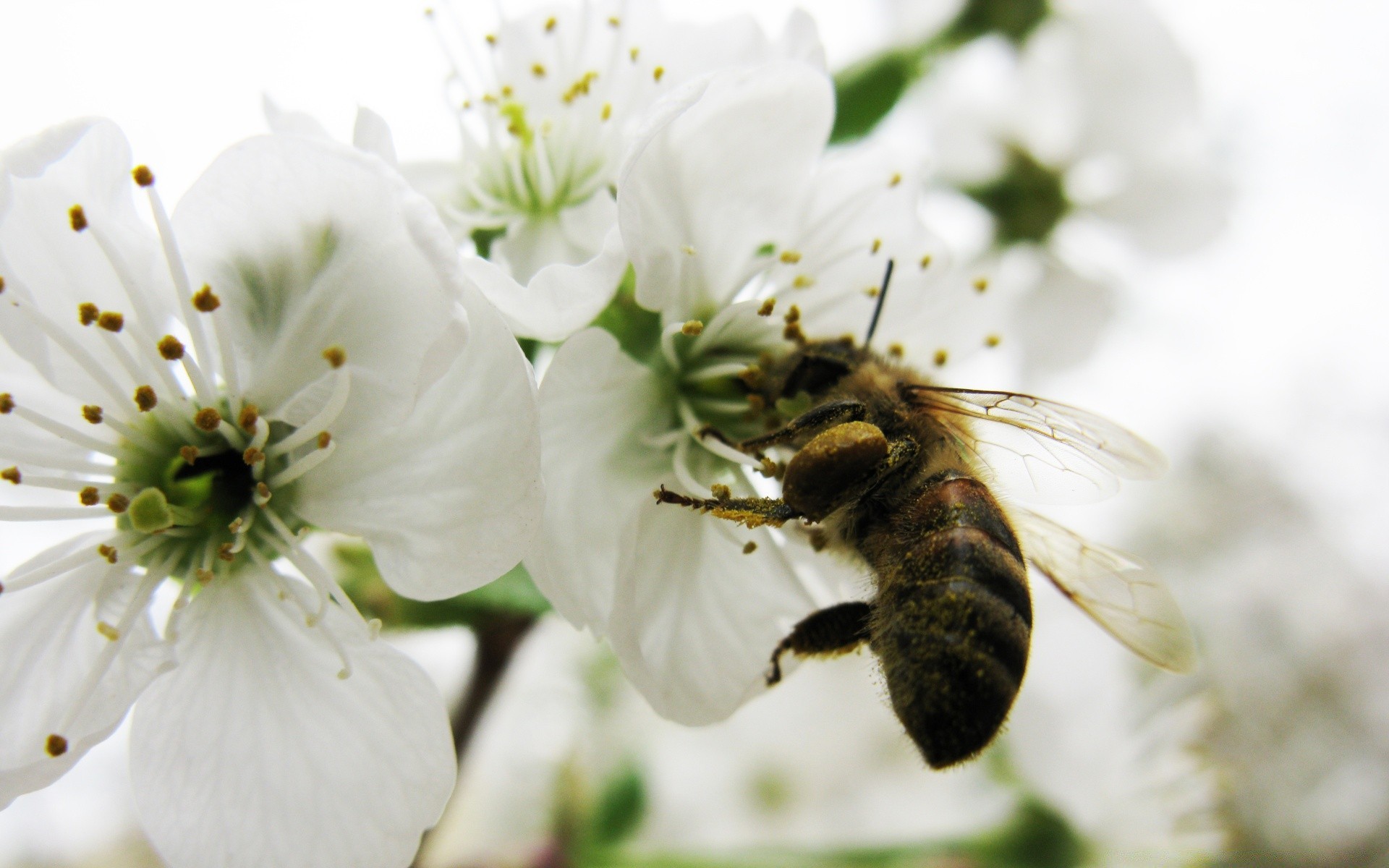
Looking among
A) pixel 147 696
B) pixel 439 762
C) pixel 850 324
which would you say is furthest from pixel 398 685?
pixel 850 324

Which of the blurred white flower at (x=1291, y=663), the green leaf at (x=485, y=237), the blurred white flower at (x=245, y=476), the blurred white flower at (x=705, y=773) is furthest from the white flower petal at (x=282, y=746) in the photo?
the blurred white flower at (x=1291, y=663)

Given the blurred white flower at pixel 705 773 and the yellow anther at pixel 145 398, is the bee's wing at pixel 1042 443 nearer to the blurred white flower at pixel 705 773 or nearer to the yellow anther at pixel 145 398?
the yellow anther at pixel 145 398

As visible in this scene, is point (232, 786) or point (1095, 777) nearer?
point (232, 786)

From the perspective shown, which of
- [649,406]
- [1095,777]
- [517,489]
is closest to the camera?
[517,489]

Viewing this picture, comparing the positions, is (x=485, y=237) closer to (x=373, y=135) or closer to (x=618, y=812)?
(x=373, y=135)

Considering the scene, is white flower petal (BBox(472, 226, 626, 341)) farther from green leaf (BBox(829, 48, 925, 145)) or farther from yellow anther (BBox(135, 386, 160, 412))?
green leaf (BBox(829, 48, 925, 145))

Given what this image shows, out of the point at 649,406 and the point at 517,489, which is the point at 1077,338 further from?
the point at 517,489
